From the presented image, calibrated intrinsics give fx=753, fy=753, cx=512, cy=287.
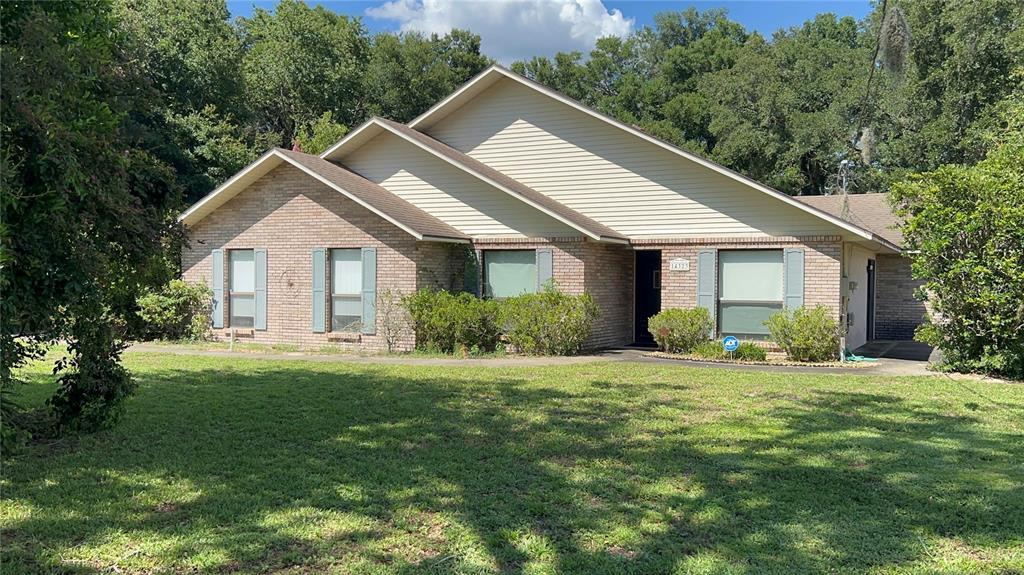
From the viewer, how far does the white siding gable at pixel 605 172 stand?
15938mm

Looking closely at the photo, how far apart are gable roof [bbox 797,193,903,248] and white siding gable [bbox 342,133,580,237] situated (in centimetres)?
795

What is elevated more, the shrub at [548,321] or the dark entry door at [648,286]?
the dark entry door at [648,286]

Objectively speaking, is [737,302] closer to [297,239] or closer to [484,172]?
[484,172]

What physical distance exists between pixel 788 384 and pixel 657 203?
6363mm

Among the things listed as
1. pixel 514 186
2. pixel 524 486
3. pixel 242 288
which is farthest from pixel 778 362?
pixel 242 288

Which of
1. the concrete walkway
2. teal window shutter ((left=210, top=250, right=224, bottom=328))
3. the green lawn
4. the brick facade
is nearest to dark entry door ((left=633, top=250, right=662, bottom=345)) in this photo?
the brick facade

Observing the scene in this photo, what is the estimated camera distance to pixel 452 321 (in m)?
15.6

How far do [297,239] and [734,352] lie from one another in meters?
9.90

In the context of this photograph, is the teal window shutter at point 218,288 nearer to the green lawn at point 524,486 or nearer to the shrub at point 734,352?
the green lawn at point 524,486

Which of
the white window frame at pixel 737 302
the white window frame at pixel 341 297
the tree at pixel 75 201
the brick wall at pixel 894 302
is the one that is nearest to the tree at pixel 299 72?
the white window frame at pixel 341 297

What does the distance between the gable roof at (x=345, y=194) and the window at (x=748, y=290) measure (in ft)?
19.1

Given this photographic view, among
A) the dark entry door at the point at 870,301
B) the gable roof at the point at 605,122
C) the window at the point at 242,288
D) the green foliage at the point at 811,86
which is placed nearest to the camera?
the gable roof at the point at 605,122

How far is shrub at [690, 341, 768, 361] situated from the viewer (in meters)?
15.0

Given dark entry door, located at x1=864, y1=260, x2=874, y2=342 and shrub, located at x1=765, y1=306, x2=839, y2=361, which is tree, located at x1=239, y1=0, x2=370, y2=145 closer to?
dark entry door, located at x1=864, y1=260, x2=874, y2=342
